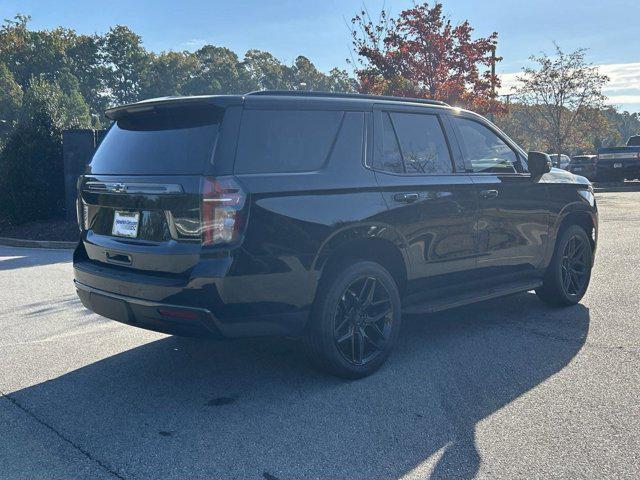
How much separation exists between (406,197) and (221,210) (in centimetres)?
154

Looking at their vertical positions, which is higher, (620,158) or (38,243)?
(620,158)

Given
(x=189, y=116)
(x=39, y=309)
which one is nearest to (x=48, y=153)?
(x=39, y=309)

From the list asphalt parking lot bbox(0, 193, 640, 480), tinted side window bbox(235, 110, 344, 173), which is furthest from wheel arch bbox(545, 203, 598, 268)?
tinted side window bbox(235, 110, 344, 173)

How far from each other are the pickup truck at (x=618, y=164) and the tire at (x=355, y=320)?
82.6 ft

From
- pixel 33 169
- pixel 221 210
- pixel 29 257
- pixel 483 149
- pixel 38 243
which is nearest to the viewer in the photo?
pixel 221 210

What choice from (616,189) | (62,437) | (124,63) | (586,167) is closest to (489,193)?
(62,437)

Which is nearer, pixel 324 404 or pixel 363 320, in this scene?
pixel 324 404

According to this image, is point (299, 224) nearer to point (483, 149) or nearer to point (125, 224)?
point (125, 224)

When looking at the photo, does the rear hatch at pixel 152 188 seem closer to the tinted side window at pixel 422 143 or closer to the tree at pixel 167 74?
the tinted side window at pixel 422 143

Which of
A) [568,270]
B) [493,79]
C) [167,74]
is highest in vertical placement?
[167,74]

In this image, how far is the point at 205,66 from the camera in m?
103

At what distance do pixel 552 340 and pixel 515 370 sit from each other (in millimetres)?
899

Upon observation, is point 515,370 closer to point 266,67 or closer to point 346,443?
point 346,443

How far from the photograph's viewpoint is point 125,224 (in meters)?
3.97
